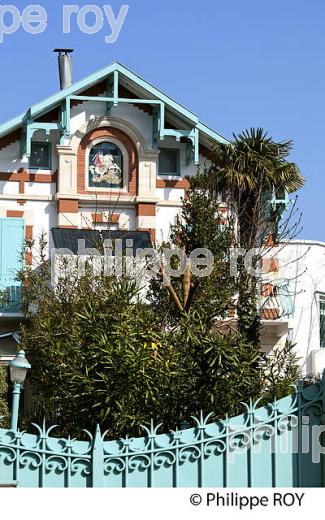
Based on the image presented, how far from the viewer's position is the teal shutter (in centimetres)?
2714

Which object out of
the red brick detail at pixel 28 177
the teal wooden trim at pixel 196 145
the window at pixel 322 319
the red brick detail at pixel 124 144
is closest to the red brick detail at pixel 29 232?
the red brick detail at pixel 28 177

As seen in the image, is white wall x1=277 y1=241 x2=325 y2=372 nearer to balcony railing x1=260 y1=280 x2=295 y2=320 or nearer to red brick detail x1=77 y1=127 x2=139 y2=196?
balcony railing x1=260 y1=280 x2=295 y2=320

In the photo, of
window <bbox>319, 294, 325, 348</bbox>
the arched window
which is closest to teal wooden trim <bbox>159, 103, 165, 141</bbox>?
the arched window

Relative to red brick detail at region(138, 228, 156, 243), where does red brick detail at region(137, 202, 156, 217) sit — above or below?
above

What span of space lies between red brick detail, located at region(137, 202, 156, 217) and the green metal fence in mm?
16992

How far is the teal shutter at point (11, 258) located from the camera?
27.1m

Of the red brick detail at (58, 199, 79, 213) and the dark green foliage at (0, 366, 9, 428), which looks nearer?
the dark green foliage at (0, 366, 9, 428)

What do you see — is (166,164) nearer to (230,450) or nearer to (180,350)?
(180,350)

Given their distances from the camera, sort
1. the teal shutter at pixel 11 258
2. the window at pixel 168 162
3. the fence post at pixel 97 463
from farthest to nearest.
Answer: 1. the window at pixel 168 162
2. the teal shutter at pixel 11 258
3. the fence post at pixel 97 463

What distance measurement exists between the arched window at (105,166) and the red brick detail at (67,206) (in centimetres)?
74

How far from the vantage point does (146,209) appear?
2888 cm

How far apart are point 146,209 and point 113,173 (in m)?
1.28

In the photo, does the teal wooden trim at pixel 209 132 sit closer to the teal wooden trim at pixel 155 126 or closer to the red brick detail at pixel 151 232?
the teal wooden trim at pixel 155 126

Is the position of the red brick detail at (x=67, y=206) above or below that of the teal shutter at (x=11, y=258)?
above
